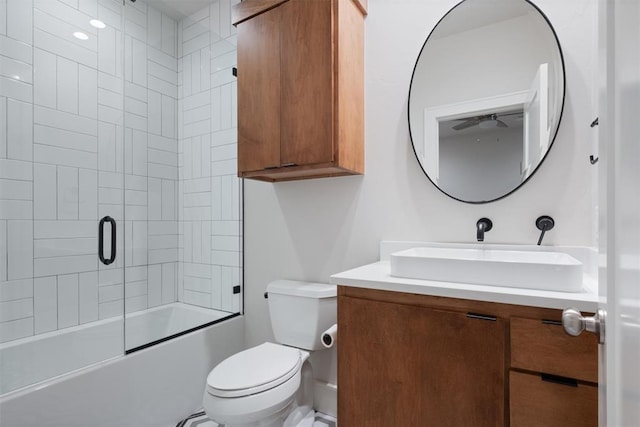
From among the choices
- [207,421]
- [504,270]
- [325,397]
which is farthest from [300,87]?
[207,421]

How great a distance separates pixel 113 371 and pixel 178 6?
238cm

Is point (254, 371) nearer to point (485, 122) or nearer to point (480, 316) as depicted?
point (480, 316)

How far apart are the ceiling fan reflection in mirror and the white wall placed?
22 cm

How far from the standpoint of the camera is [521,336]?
951 mm

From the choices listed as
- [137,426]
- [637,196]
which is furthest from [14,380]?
[637,196]

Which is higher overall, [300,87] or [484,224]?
[300,87]

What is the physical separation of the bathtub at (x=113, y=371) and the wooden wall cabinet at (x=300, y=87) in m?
1.06

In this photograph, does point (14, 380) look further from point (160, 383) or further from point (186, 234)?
point (186, 234)

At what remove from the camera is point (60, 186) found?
182 centimetres

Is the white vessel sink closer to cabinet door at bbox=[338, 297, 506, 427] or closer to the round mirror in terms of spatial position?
cabinet door at bbox=[338, 297, 506, 427]

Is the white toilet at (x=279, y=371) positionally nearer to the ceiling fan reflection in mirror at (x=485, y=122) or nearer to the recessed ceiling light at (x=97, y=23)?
the ceiling fan reflection in mirror at (x=485, y=122)

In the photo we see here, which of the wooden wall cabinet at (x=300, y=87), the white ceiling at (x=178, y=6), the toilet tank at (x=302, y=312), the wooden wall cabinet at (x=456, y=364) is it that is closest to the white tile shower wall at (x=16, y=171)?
the white ceiling at (x=178, y=6)

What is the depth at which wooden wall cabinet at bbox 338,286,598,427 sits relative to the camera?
35.3 inches

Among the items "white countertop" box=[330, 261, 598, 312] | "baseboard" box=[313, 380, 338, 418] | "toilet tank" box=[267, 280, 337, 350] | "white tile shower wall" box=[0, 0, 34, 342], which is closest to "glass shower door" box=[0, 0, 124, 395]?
"white tile shower wall" box=[0, 0, 34, 342]
